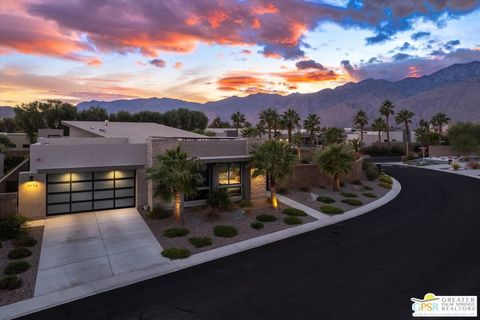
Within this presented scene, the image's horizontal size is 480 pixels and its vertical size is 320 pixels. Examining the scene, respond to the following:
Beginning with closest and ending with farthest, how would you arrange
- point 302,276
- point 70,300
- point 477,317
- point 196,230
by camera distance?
point 477,317
point 70,300
point 302,276
point 196,230

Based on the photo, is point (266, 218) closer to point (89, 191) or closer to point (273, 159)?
point (273, 159)

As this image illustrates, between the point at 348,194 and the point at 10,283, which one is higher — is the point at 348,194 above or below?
above

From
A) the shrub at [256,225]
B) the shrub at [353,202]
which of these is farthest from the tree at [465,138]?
the shrub at [256,225]

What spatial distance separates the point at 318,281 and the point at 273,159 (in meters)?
11.3

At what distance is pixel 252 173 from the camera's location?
23.5m

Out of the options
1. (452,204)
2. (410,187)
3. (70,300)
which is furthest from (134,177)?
(410,187)

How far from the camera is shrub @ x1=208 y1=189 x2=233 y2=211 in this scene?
21.7m

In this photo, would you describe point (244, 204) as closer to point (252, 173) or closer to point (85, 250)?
point (252, 173)

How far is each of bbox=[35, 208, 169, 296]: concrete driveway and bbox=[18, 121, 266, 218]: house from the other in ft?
4.59

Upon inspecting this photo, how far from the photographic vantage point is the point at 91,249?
1491cm

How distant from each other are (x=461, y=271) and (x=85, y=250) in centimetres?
1622

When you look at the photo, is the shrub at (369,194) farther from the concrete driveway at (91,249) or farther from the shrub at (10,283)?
the shrub at (10,283)

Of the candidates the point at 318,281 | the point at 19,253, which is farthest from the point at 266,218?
the point at 19,253

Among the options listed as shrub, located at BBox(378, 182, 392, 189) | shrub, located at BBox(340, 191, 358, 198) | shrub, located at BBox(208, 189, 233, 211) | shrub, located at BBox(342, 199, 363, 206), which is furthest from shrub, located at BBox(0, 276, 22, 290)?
shrub, located at BBox(378, 182, 392, 189)
